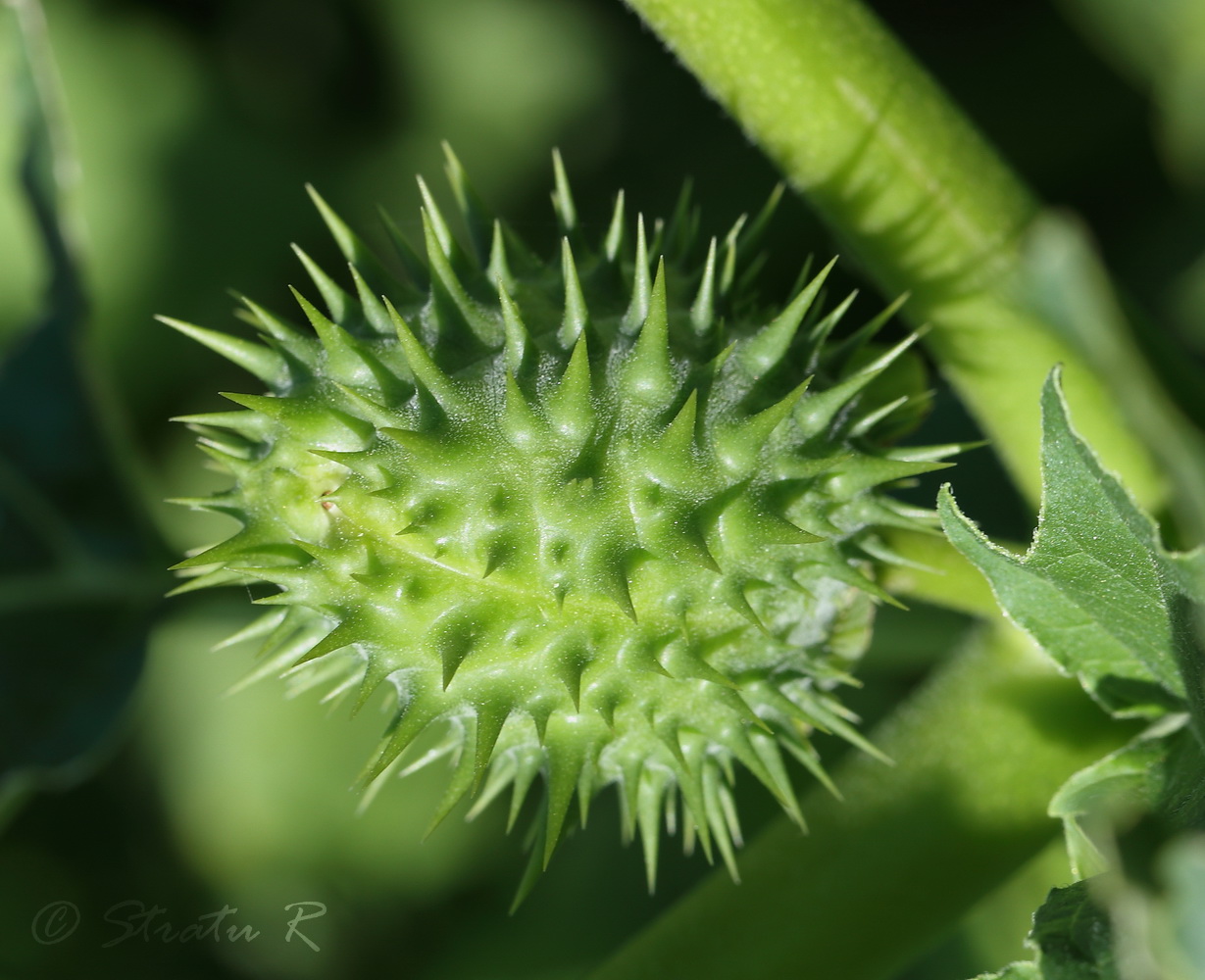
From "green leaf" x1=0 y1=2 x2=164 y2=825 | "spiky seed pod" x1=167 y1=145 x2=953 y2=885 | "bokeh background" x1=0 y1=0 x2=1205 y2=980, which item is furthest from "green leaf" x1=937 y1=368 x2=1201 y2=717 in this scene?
"green leaf" x1=0 y1=2 x2=164 y2=825

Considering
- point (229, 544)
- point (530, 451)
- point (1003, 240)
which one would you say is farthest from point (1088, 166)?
point (229, 544)

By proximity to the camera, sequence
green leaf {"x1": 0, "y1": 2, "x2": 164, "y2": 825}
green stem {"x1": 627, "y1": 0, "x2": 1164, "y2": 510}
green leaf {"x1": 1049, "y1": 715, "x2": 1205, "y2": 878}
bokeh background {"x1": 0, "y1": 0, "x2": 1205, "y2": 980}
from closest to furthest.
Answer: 1. green leaf {"x1": 1049, "y1": 715, "x2": 1205, "y2": 878}
2. green stem {"x1": 627, "y1": 0, "x2": 1164, "y2": 510}
3. green leaf {"x1": 0, "y1": 2, "x2": 164, "y2": 825}
4. bokeh background {"x1": 0, "y1": 0, "x2": 1205, "y2": 980}

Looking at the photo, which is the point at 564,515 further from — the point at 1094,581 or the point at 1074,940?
the point at 1074,940

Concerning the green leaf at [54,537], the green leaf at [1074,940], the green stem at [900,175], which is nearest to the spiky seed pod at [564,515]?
the green stem at [900,175]

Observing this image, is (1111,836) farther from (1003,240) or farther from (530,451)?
(1003,240)

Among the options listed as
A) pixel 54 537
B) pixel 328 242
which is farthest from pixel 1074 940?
pixel 328 242

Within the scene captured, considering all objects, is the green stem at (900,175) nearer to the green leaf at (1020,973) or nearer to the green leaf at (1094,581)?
the green leaf at (1094,581)

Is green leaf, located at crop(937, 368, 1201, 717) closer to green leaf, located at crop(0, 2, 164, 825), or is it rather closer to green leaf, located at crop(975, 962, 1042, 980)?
green leaf, located at crop(975, 962, 1042, 980)
